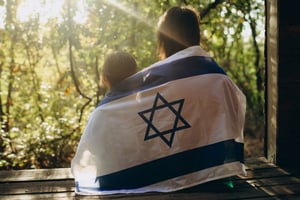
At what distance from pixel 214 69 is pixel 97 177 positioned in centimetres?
107

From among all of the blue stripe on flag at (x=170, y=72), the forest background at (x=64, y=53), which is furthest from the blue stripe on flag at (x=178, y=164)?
the forest background at (x=64, y=53)

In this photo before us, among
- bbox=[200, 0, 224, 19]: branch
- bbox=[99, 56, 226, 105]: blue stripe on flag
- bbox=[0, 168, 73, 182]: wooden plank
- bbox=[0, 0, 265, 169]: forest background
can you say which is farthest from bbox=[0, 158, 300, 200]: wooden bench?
bbox=[200, 0, 224, 19]: branch

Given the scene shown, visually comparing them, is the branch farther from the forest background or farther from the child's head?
the child's head

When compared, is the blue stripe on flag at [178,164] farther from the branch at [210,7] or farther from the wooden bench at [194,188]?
the branch at [210,7]

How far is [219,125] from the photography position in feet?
9.25

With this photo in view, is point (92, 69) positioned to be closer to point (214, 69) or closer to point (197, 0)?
point (197, 0)

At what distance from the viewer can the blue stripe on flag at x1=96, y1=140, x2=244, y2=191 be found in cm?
280

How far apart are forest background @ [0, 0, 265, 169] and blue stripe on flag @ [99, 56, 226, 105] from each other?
255 centimetres

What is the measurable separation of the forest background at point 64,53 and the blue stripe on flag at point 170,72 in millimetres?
2546

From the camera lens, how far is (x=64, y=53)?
6469 mm

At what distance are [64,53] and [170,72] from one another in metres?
3.94

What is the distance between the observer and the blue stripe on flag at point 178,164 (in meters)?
2.80

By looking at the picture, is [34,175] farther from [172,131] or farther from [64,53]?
[64,53]

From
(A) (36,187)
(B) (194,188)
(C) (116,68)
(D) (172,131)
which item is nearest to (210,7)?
(C) (116,68)
